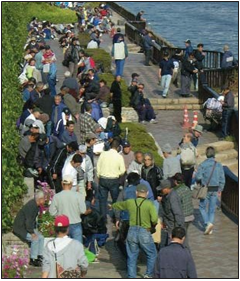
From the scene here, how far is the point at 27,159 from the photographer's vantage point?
17906 mm

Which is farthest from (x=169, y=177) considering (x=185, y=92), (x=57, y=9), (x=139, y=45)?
(x=57, y=9)

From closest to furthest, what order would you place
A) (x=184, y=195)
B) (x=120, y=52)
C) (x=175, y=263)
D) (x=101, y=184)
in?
(x=175, y=263), (x=184, y=195), (x=101, y=184), (x=120, y=52)

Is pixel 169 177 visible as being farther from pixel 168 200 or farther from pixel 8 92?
pixel 8 92

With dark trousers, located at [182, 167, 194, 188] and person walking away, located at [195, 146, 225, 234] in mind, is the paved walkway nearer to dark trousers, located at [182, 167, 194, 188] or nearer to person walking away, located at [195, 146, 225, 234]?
person walking away, located at [195, 146, 225, 234]

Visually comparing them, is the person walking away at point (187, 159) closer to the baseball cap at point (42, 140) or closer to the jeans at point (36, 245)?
the baseball cap at point (42, 140)

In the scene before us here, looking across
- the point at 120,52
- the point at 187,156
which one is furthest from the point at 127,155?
the point at 120,52

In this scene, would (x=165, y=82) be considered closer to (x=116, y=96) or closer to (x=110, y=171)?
(x=116, y=96)

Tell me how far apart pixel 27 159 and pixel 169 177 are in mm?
2478

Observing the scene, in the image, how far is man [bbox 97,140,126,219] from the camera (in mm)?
17188

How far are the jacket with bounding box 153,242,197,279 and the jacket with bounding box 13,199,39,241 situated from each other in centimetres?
323

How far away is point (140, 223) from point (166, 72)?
14933mm

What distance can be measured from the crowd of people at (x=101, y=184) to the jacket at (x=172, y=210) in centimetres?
1

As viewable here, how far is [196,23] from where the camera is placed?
88.9 meters

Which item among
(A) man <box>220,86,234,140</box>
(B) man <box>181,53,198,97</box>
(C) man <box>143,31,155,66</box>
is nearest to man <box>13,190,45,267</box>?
(A) man <box>220,86,234,140</box>
